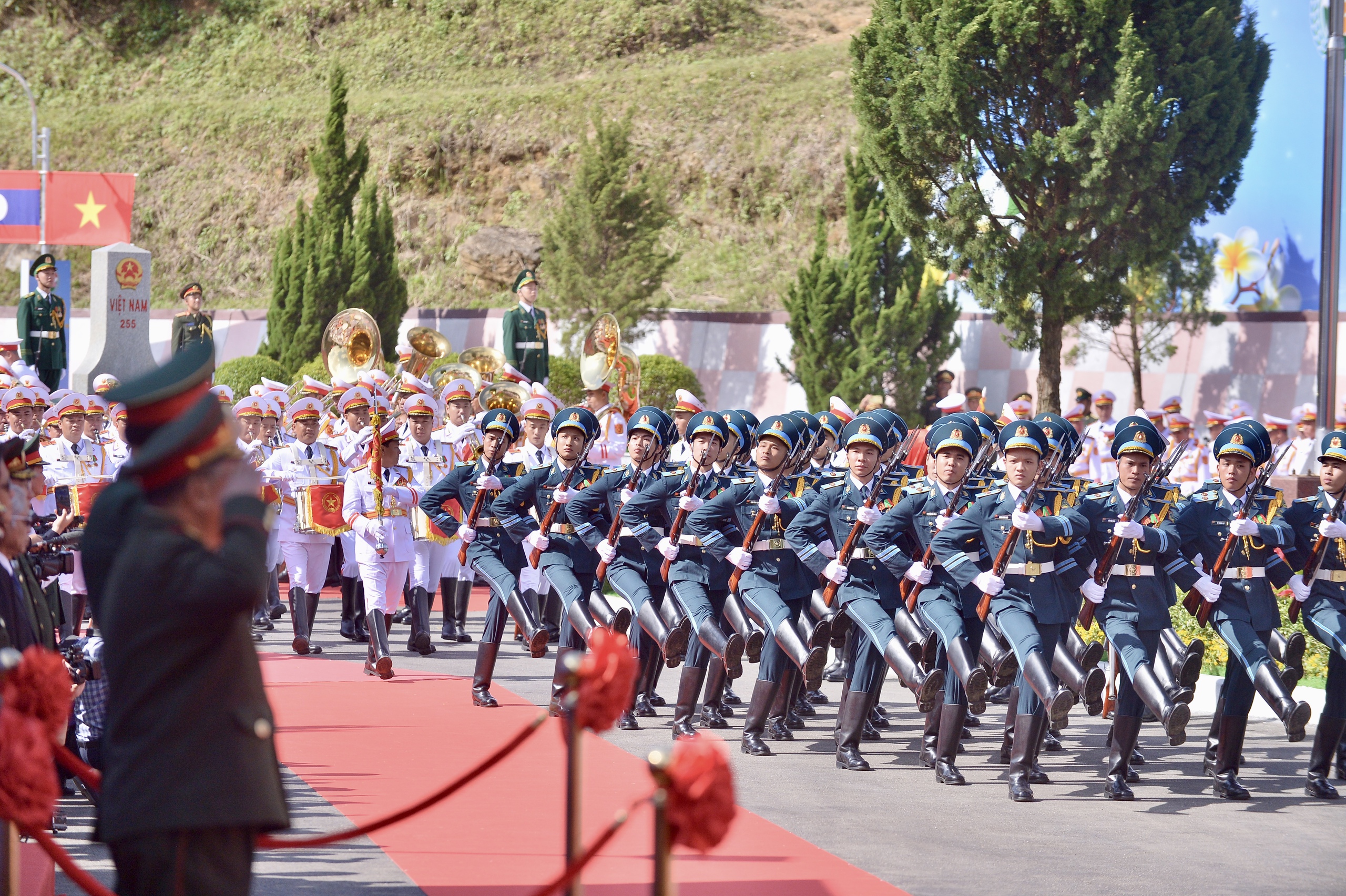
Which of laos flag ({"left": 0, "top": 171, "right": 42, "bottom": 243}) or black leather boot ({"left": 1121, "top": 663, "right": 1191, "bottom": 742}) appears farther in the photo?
laos flag ({"left": 0, "top": 171, "right": 42, "bottom": 243})

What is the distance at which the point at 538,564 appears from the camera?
1059 cm

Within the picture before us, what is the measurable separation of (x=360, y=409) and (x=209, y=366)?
9.91 metres

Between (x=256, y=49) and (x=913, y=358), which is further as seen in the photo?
(x=256, y=49)

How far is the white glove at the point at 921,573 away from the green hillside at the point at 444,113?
25.3 metres

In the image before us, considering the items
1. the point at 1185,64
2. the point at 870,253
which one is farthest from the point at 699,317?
the point at 1185,64

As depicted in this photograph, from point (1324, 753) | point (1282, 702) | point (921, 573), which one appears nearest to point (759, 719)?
point (921, 573)

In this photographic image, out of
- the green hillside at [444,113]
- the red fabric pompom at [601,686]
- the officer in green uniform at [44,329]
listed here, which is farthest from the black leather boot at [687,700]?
the green hillside at [444,113]

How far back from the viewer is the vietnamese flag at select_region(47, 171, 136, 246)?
25.2m

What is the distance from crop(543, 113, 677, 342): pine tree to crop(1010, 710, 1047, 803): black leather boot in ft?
59.5

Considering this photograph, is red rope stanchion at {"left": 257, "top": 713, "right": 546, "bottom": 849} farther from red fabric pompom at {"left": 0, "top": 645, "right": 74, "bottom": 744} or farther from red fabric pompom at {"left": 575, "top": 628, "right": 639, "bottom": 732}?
red fabric pompom at {"left": 0, "top": 645, "right": 74, "bottom": 744}

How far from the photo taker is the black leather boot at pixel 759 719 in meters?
9.41

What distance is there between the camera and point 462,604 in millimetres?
14367

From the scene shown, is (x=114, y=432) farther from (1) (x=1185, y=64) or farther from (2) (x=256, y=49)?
(2) (x=256, y=49)

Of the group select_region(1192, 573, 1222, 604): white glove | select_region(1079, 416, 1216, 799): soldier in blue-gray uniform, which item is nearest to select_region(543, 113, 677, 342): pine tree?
select_region(1079, 416, 1216, 799): soldier in blue-gray uniform
